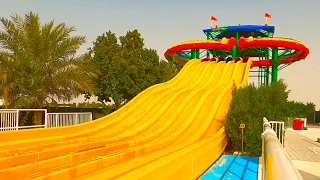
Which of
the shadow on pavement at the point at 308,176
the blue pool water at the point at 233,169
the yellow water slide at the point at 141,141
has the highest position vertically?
the yellow water slide at the point at 141,141

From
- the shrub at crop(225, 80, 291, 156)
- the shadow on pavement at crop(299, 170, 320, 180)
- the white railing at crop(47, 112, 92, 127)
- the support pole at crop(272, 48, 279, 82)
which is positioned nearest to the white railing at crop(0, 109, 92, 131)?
the white railing at crop(47, 112, 92, 127)

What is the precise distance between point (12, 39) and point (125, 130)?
25.8 ft

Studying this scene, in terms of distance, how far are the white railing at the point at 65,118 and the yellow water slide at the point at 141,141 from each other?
1.21 meters

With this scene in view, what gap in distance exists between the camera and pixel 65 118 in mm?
15547

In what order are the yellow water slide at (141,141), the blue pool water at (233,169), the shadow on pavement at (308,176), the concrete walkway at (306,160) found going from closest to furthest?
the yellow water slide at (141,141), the shadow on pavement at (308,176), the concrete walkway at (306,160), the blue pool water at (233,169)

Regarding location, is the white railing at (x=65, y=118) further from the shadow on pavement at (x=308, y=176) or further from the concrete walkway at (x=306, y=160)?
Answer: the shadow on pavement at (x=308, y=176)

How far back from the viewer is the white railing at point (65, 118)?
14.8 meters

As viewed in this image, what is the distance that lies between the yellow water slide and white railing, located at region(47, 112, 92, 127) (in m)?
1.21

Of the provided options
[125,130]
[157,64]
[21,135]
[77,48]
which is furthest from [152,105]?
[157,64]

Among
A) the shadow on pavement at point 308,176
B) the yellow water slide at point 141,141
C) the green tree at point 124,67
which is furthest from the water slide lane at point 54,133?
the green tree at point 124,67

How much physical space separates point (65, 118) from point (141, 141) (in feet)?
14.7

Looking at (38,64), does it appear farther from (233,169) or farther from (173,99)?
(233,169)

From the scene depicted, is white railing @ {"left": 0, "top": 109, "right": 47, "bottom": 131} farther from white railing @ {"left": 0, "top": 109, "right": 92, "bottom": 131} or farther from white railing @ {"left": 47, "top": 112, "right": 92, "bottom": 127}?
white railing @ {"left": 47, "top": 112, "right": 92, "bottom": 127}

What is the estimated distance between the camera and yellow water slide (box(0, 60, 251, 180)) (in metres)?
7.25
